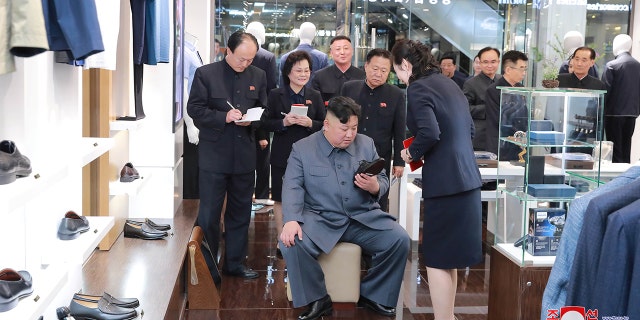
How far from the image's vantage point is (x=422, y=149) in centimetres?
432

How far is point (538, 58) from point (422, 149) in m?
6.57

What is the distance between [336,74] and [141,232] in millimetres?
2417

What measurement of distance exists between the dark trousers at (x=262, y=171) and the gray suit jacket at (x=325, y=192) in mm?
2741

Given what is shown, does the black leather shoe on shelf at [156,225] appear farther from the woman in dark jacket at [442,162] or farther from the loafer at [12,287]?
the loafer at [12,287]

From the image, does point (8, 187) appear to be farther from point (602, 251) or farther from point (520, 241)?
point (520, 241)

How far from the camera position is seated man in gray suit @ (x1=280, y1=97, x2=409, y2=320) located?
4859mm

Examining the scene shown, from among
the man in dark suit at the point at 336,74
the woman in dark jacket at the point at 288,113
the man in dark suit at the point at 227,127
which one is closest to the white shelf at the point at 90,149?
the man in dark suit at the point at 227,127

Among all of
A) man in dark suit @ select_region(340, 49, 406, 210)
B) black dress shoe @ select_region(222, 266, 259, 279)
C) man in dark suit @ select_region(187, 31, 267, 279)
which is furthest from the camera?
man in dark suit @ select_region(340, 49, 406, 210)

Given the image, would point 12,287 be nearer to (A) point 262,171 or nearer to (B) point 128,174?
(B) point 128,174

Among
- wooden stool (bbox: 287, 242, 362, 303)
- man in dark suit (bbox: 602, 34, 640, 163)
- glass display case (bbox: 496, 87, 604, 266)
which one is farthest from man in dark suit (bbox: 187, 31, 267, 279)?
man in dark suit (bbox: 602, 34, 640, 163)

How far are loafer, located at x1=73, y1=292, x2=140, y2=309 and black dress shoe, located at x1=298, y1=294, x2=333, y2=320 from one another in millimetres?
1359

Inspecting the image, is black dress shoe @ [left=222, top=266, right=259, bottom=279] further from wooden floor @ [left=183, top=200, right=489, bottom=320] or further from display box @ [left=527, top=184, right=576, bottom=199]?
display box @ [left=527, top=184, right=576, bottom=199]

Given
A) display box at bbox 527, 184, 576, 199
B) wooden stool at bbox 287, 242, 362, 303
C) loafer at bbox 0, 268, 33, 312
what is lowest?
wooden stool at bbox 287, 242, 362, 303

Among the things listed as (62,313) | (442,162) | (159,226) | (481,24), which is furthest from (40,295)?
(481,24)
